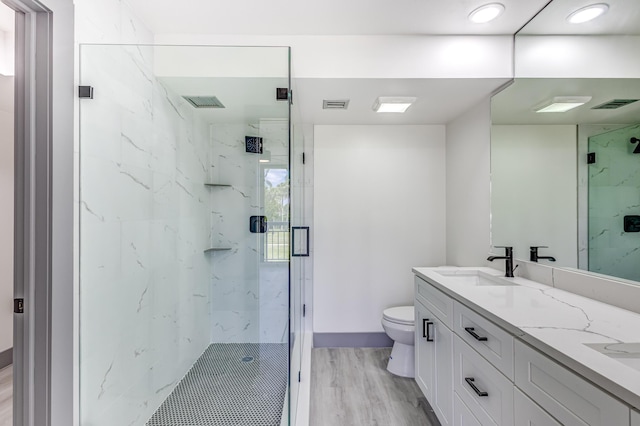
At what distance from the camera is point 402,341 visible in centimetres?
235

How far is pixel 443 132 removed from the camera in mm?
2914

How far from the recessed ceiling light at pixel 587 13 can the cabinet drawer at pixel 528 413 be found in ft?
5.43

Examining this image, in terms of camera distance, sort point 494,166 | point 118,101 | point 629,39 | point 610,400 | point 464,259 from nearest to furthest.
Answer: point 610,400
point 629,39
point 118,101
point 494,166
point 464,259

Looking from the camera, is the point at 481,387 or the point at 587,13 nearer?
the point at 481,387

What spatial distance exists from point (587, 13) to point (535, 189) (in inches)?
34.3

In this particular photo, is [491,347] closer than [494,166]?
Yes

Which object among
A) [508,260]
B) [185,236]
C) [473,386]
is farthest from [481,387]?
[185,236]

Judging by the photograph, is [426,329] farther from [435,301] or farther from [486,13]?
[486,13]

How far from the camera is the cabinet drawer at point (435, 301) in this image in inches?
62.9

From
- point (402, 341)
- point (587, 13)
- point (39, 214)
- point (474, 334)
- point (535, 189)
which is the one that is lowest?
point (402, 341)

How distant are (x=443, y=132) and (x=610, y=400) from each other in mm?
2557

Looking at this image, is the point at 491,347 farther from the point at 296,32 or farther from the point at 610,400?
the point at 296,32

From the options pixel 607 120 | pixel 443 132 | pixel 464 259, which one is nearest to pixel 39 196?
pixel 607 120

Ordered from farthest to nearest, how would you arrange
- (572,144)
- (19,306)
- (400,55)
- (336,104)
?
(336,104) → (400,55) → (572,144) → (19,306)
